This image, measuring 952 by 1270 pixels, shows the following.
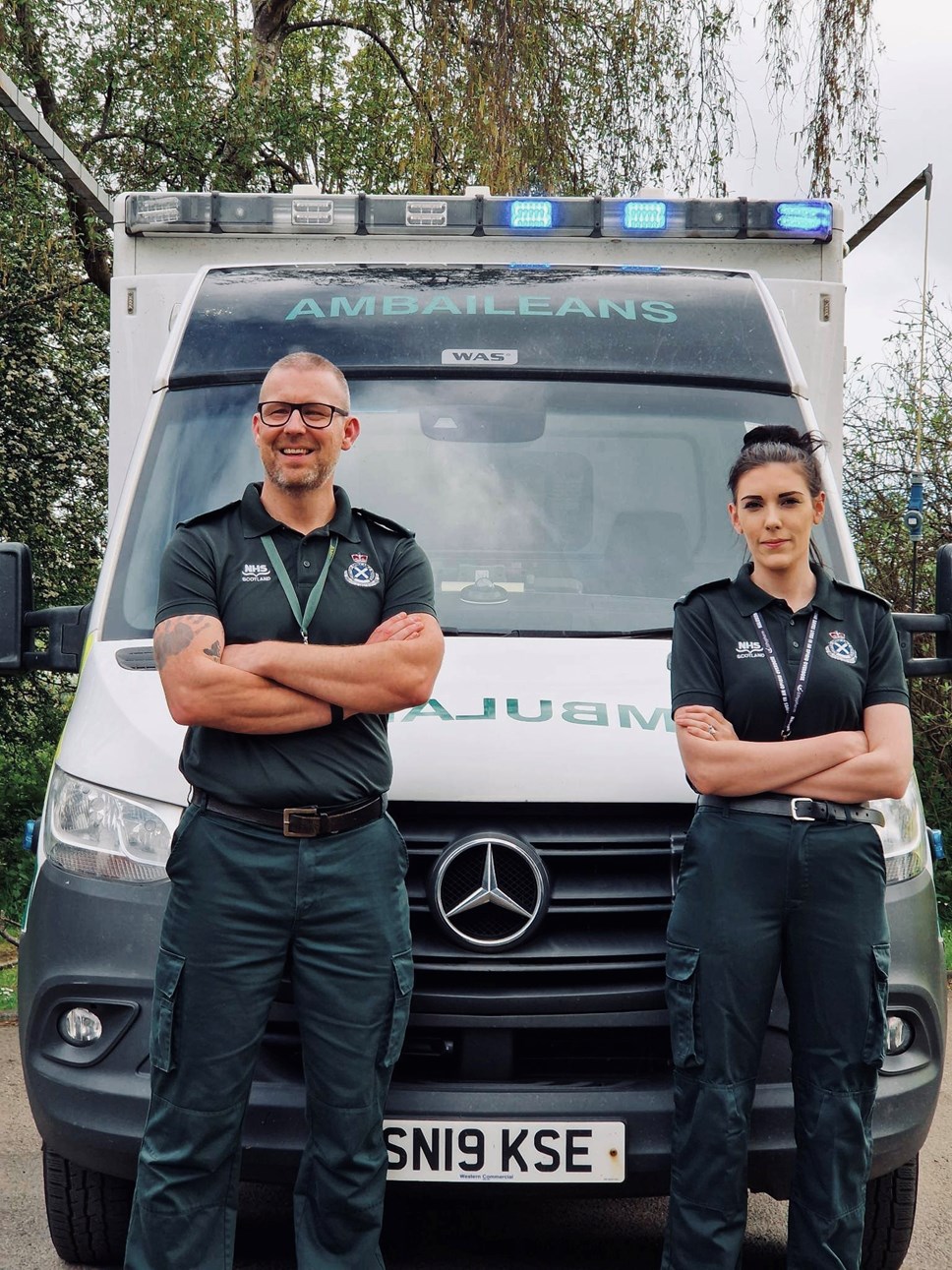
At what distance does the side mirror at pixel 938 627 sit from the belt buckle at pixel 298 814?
5.85ft

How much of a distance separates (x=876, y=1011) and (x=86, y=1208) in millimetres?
1971

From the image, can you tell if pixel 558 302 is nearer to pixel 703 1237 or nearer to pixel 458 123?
pixel 703 1237

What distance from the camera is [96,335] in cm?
1306

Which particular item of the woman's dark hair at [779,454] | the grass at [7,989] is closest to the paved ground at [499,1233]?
the woman's dark hair at [779,454]

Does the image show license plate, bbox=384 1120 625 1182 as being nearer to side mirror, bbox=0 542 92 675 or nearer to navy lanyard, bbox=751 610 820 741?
navy lanyard, bbox=751 610 820 741

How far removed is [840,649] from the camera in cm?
348

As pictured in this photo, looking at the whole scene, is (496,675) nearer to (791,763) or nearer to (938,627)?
(791,763)

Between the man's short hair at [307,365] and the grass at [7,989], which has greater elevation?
the man's short hair at [307,365]

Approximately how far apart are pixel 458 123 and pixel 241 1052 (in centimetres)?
800

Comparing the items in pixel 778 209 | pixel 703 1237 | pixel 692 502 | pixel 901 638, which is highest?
pixel 778 209

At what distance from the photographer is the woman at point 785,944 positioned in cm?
335

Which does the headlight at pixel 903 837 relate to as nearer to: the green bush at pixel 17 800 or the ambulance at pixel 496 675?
the ambulance at pixel 496 675

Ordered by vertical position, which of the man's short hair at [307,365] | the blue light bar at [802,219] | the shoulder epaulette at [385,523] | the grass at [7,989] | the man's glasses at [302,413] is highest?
the blue light bar at [802,219]

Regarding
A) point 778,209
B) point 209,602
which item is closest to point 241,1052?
point 209,602
